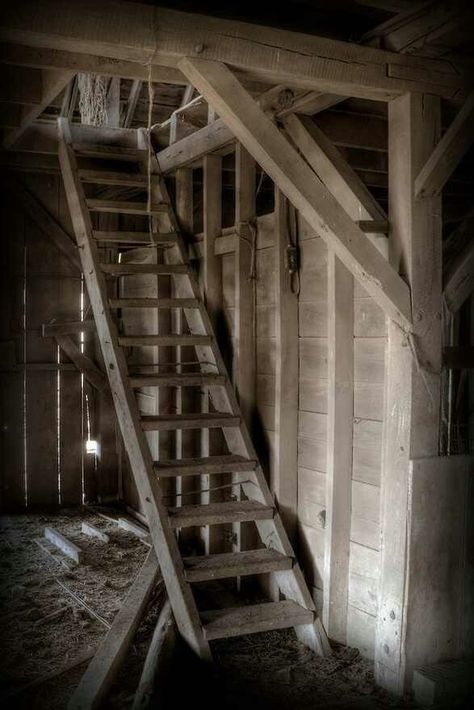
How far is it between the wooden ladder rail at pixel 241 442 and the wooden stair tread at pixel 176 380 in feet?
0.31

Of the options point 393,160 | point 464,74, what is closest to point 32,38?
point 393,160

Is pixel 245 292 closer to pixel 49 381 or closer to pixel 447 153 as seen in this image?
pixel 447 153

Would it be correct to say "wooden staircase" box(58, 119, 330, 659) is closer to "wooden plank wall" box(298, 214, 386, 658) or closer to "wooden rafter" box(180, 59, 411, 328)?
"wooden plank wall" box(298, 214, 386, 658)

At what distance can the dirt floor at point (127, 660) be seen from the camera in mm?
3619

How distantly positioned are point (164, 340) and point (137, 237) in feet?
3.25

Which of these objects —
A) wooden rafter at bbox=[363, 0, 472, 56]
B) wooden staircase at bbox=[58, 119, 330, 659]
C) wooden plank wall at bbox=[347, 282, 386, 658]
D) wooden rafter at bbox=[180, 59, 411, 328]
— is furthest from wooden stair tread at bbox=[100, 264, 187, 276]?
wooden rafter at bbox=[363, 0, 472, 56]

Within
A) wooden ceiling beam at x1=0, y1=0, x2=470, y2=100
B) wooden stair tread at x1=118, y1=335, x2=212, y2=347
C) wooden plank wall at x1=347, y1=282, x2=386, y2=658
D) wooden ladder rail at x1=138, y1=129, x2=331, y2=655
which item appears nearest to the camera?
wooden ceiling beam at x1=0, y1=0, x2=470, y2=100

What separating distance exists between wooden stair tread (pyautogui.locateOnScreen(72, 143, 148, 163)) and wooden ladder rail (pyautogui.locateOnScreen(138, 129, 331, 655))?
0.41 ft

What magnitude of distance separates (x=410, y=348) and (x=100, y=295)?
238cm

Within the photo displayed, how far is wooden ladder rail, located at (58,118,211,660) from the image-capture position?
3971mm

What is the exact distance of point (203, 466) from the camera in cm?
457

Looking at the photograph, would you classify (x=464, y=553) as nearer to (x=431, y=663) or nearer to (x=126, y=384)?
(x=431, y=663)

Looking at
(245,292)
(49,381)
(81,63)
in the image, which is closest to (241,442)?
(245,292)

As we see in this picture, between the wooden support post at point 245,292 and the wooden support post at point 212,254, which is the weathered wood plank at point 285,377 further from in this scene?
the wooden support post at point 212,254
